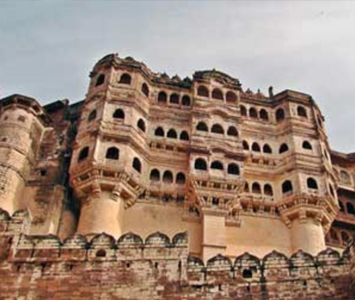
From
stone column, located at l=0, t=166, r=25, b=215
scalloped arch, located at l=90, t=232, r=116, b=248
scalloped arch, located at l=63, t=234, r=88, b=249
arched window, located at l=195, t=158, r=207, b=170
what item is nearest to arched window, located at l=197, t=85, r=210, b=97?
arched window, located at l=195, t=158, r=207, b=170

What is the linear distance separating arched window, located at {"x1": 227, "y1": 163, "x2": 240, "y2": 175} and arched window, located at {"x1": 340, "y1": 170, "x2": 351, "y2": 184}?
8.29 m

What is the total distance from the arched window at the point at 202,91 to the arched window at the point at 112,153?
20.2ft

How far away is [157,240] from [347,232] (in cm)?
1677

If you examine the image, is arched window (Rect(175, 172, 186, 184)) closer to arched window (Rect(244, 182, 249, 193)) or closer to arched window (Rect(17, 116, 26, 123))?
arched window (Rect(244, 182, 249, 193))

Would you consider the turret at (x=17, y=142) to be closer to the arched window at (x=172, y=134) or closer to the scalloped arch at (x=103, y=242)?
the arched window at (x=172, y=134)

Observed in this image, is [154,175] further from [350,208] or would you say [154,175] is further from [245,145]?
[350,208]

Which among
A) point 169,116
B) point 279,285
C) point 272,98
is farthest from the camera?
point 272,98

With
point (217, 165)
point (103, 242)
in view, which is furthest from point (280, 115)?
point (103, 242)

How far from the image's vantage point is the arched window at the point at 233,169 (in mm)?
24725

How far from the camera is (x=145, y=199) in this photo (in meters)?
23.9

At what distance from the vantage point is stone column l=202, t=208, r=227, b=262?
72.0 feet

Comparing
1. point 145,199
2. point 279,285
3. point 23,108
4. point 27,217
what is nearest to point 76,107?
point 23,108

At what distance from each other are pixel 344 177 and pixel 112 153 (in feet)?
45.9

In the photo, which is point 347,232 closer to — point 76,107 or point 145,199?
point 145,199
